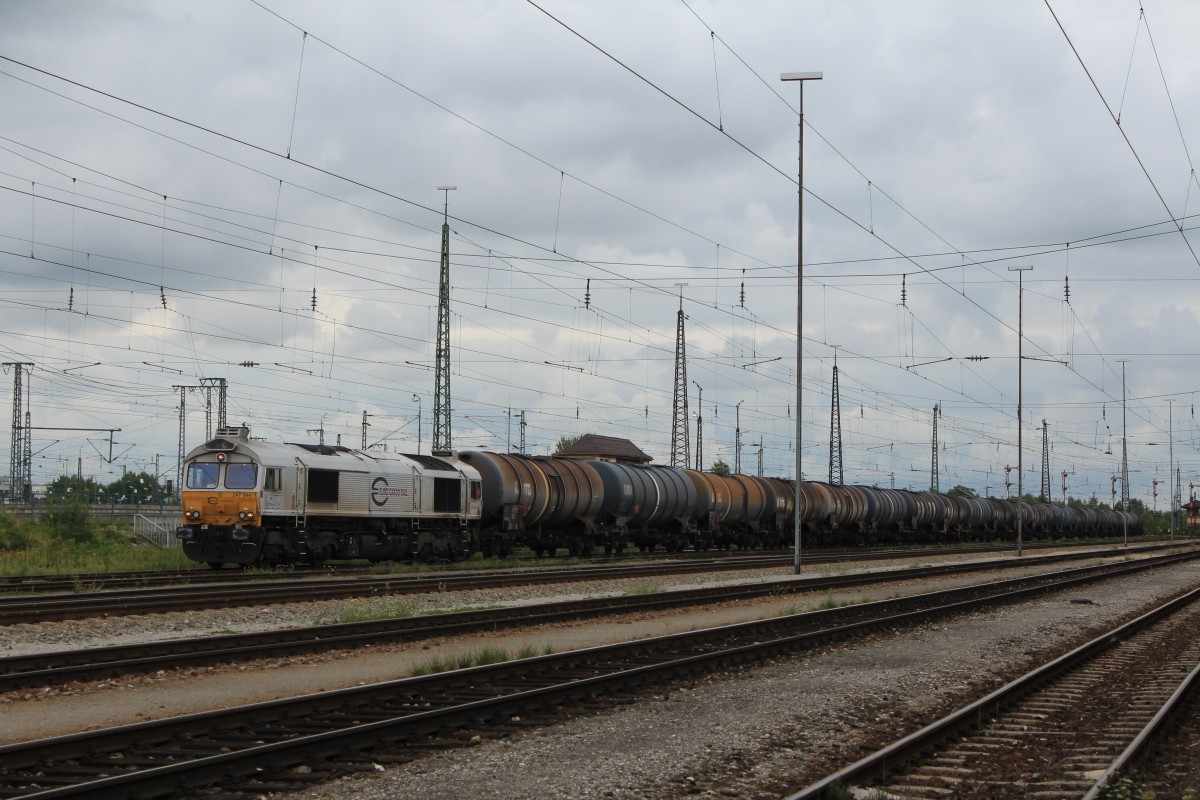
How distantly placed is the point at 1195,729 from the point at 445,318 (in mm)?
28175

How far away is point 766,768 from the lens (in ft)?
31.2

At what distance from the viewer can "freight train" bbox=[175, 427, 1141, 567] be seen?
29375mm

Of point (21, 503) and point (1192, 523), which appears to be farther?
point (1192, 523)

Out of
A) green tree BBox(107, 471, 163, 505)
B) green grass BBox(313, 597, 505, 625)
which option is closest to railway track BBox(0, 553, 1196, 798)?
green grass BBox(313, 597, 505, 625)

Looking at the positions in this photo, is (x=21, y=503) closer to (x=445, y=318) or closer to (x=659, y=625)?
(x=445, y=318)

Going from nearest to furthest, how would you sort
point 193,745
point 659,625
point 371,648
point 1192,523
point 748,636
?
point 193,745, point 371,648, point 748,636, point 659,625, point 1192,523

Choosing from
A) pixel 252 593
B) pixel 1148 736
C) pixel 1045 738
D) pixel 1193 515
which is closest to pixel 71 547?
pixel 252 593

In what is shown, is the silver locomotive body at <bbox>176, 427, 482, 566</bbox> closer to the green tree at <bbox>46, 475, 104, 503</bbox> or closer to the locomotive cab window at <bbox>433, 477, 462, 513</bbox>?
the locomotive cab window at <bbox>433, 477, 462, 513</bbox>

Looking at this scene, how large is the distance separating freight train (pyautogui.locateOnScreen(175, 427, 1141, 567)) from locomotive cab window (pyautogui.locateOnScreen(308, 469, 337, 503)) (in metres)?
0.03

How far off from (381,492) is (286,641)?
16741 mm

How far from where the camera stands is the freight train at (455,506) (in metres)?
29.4

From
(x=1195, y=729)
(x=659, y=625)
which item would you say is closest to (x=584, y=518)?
(x=659, y=625)

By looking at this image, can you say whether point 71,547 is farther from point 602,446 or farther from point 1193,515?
point 1193,515

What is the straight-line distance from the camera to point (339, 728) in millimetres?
10172
